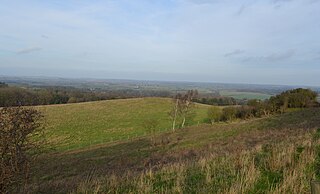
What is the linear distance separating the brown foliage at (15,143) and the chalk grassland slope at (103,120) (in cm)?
3353

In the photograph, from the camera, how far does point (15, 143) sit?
19.9 ft

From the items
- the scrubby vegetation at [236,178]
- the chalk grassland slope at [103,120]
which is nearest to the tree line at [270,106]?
the chalk grassland slope at [103,120]

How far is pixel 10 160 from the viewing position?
603 cm

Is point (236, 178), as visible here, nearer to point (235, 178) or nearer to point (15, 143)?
point (235, 178)

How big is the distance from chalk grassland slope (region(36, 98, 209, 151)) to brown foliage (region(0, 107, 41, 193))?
33.5m

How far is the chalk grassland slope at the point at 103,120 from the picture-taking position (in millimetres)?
46156

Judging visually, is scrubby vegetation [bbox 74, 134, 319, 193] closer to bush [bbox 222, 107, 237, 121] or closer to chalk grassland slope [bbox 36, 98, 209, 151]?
chalk grassland slope [bbox 36, 98, 209, 151]

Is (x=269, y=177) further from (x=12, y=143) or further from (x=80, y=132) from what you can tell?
(x=80, y=132)

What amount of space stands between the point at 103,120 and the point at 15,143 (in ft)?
181

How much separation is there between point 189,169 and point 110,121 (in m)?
52.9

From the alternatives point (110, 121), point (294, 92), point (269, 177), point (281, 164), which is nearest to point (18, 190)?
point (269, 177)

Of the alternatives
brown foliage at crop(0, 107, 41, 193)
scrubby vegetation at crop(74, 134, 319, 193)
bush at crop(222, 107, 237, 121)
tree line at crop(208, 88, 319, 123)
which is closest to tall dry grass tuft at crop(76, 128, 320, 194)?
scrubby vegetation at crop(74, 134, 319, 193)

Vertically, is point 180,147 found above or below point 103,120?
above

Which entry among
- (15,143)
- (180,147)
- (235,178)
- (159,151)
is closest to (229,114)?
(180,147)
